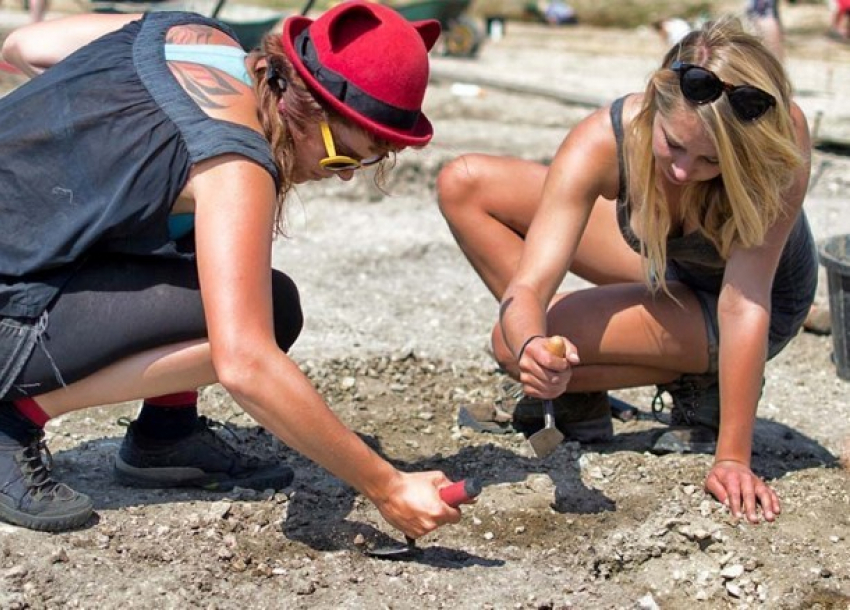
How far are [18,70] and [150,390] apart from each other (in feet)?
3.15

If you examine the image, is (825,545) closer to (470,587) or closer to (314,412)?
(470,587)

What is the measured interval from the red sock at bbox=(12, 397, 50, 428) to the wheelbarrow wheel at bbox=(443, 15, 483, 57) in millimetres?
8443

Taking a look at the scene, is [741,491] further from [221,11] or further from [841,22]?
[841,22]

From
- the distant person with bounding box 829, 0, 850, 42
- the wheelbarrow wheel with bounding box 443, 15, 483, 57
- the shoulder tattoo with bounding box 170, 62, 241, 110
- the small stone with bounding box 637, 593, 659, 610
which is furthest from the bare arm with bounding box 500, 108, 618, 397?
the distant person with bounding box 829, 0, 850, 42

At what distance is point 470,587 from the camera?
2.69 meters

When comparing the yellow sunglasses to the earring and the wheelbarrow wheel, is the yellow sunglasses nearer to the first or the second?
the earring

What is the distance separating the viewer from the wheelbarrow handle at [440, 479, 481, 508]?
2.45m

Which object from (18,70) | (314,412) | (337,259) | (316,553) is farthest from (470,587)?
(337,259)

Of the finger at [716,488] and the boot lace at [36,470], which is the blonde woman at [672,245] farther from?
the boot lace at [36,470]

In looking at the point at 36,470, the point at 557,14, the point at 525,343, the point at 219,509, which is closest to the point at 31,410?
the point at 36,470

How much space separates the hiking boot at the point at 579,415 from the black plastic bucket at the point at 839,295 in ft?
2.97

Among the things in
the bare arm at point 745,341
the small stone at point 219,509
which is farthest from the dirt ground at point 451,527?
the bare arm at point 745,341

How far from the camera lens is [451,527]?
296 cm

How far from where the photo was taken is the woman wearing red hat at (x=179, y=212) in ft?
7.68
